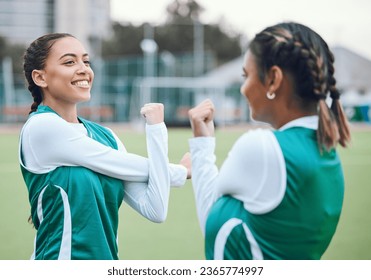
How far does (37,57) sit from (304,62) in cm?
74

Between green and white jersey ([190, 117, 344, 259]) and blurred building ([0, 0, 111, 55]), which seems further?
blurred building ([0, 0, 111, 55])

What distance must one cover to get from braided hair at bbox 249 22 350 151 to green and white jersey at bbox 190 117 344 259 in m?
0.03

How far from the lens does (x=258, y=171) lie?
4.13 ft

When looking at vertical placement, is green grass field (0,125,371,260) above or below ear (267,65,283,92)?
below

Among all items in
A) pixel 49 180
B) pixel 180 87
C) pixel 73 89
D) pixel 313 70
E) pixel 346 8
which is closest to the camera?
pixel 313 70

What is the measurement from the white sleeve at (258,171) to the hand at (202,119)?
0.11m

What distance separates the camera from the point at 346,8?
105 inches

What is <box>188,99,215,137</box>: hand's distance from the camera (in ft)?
4.48

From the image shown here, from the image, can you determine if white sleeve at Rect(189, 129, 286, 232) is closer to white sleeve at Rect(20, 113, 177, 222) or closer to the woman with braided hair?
the woman with braided hair

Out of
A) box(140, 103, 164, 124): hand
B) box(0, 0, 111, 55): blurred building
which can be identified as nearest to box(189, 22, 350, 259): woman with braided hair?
box(140, 103, 164, 124): hand

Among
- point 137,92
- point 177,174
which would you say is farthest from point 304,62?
point 137,92
